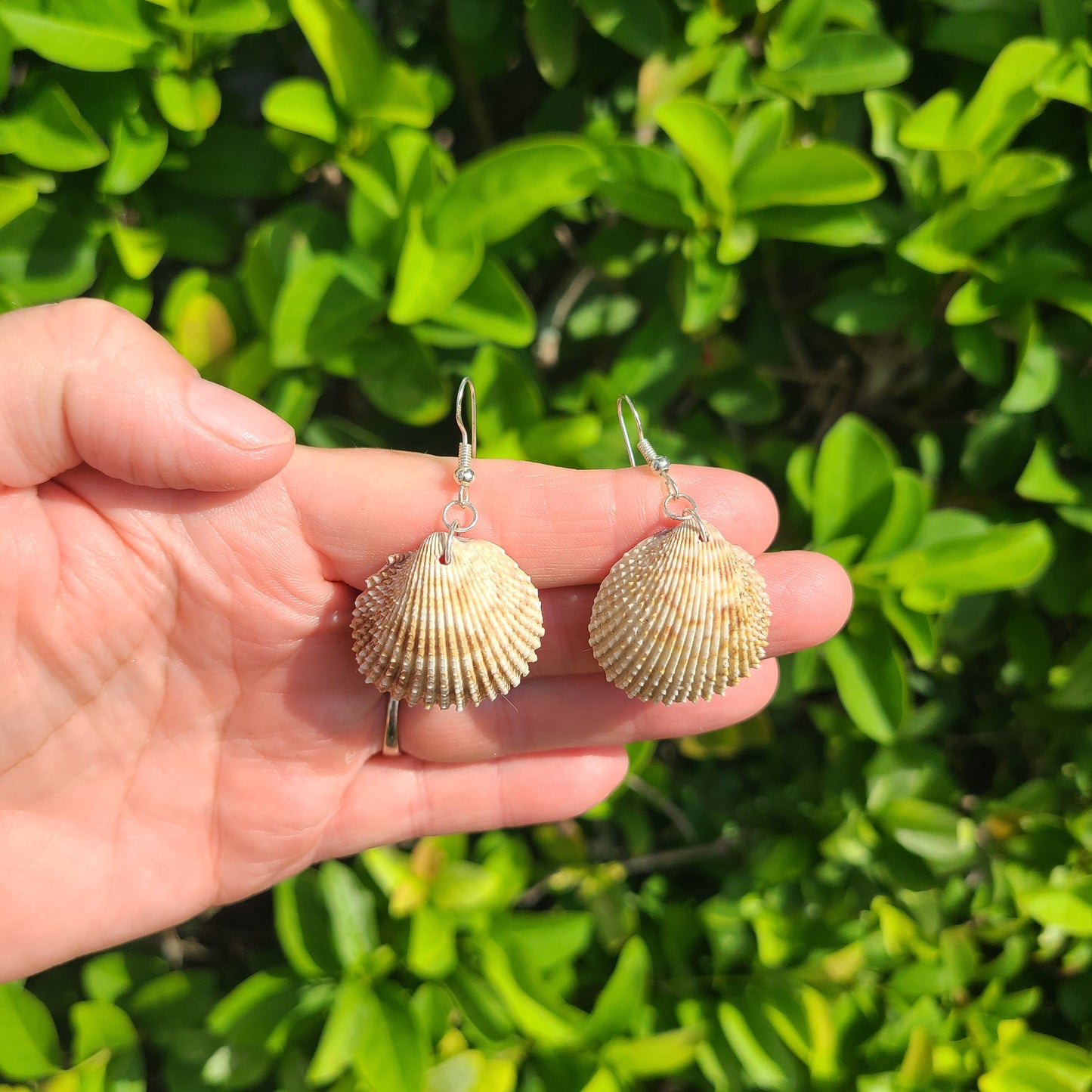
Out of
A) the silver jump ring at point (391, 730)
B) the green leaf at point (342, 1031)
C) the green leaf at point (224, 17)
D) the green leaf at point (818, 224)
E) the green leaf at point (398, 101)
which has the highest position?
the green leaf at point (224, 17)

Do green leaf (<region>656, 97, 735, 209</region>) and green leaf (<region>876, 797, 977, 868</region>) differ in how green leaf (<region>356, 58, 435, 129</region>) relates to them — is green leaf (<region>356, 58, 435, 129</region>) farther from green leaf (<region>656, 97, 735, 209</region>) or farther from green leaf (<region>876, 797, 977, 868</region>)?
green leaf (<region>876, 797, 977, 868</region>)

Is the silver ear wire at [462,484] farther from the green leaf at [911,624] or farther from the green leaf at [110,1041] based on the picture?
the green leaf at [110,1041]

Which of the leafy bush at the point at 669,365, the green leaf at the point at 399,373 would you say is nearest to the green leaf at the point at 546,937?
the leafy bush at the point at 669,365

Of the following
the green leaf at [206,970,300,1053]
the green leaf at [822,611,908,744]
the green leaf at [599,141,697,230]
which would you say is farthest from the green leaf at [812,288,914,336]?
the green leaf at [206,970,300,1053]

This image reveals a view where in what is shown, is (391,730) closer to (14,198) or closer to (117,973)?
(117,973)

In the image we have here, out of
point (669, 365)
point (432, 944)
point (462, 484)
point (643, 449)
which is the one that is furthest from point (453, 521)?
point (432, 944)

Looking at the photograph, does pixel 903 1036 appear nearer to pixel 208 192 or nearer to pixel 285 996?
pixel 285 996

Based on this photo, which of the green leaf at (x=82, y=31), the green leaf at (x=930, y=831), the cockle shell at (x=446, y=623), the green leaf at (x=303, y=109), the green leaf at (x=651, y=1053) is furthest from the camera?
the green leaf at (x=930, y=831)
